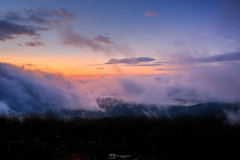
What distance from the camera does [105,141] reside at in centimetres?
805

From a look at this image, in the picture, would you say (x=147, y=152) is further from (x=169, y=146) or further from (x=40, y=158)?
(x=40, y=158)

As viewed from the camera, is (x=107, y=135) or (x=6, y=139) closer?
(x=6, y=139)

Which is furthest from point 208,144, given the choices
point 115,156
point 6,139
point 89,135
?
point 6,139

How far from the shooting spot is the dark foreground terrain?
648cm

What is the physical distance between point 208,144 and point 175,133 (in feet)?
5.72

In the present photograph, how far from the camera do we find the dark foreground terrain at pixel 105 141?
21.2 ft

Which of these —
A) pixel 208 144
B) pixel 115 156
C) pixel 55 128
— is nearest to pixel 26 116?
pixel 55 128

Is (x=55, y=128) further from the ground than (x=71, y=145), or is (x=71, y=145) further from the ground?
(x=55, y=128)

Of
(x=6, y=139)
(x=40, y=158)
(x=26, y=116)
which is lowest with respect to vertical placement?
(x=40, y=158)

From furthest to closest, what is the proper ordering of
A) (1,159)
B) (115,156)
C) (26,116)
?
(26,116) → (115,156) → (1,159)

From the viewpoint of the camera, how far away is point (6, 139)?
7512 mm

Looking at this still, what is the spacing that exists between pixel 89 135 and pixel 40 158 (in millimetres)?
3267

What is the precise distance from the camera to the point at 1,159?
5945 mm

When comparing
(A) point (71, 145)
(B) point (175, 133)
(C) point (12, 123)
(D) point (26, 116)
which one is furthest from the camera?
(D) point (26, 116)
